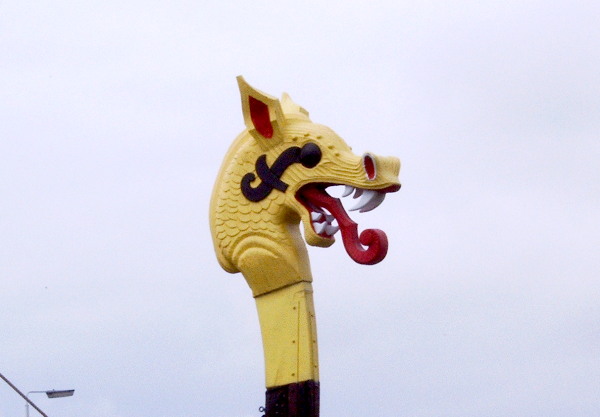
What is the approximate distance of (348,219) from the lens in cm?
1512

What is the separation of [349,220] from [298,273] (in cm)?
61

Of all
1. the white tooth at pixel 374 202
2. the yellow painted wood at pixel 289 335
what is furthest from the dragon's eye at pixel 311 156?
the yellow painted wood at pixel 289 335

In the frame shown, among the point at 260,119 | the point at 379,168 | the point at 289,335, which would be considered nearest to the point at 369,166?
the point at 379,168

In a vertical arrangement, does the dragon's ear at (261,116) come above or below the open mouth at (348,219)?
above

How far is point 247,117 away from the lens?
1540cm

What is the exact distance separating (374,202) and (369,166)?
0.31 metres

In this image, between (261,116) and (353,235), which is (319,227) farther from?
(261,116)

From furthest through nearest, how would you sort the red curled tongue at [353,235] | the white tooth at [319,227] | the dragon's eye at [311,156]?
the dragon's eye at [311,156], the white tooth at [319,227], the red curled tongue at [353,235]

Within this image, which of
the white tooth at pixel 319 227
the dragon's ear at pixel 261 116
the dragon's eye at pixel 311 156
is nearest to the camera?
the white tooth at pixel 319 227

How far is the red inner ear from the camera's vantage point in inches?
605

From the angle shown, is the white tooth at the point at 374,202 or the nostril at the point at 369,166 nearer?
the nostril at the point at 369,166

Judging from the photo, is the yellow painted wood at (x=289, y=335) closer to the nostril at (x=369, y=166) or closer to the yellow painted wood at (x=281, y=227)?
the yellow painted wood at (x=281, y=227)

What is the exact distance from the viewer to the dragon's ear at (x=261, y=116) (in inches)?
603

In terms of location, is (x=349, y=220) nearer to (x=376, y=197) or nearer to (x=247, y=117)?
(x=376, y=197)
